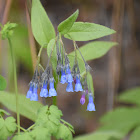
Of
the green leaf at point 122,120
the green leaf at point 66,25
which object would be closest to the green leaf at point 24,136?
the green leaf at point 66,25

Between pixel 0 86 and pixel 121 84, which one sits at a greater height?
pixel 0 86

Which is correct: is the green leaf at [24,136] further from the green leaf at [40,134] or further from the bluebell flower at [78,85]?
the bluebell flower at [78,85]

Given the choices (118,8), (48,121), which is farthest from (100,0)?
(48,121)

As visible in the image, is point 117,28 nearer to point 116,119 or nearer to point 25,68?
point 116,119

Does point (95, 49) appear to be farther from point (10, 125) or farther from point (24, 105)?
point (10, 125)

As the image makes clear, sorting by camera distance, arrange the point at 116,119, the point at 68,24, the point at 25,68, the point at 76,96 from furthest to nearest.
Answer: the point at 76,96 → the point at 25,68 → the point at 116,119 → the point at 68,24

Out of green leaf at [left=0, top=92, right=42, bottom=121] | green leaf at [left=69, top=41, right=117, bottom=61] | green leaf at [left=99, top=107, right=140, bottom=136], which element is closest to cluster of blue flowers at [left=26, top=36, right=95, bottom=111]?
green leaf at [left=0, top=92, right=42, bottom=121]

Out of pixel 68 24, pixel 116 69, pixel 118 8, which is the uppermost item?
pixel 118 8
